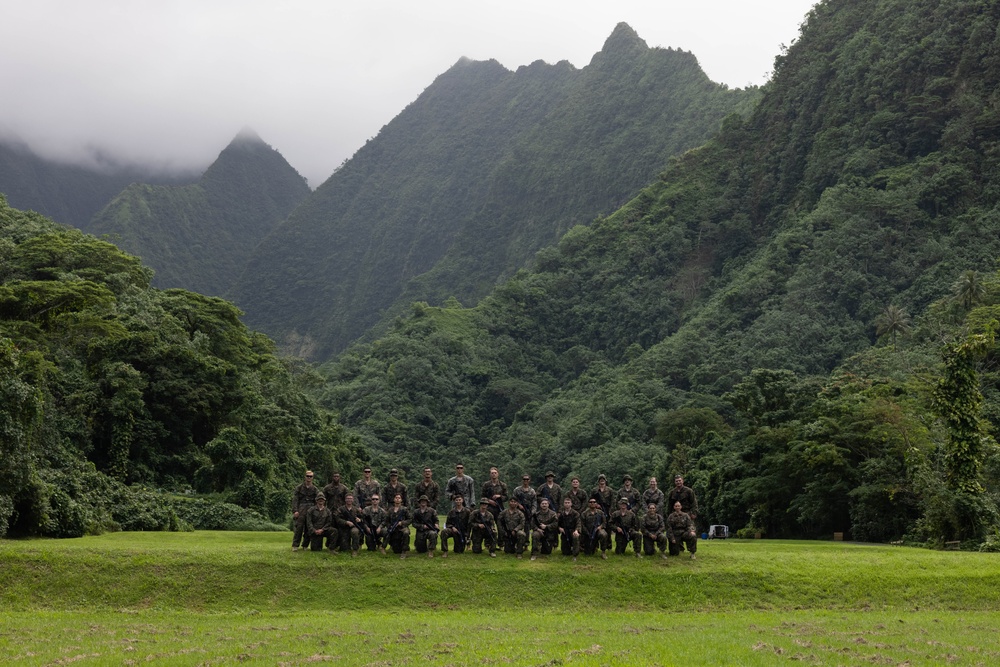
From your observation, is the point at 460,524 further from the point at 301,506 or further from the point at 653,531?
the point at 653,531

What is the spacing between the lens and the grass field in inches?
542

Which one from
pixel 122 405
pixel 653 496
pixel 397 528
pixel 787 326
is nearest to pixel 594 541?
pixel 653 496

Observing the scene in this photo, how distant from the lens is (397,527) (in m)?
21.3

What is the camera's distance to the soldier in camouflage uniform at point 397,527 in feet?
69.6

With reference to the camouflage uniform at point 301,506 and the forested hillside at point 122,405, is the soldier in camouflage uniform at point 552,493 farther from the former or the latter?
the forested hillside at point 122,405

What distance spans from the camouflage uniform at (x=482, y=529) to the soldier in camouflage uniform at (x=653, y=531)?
3.30 m

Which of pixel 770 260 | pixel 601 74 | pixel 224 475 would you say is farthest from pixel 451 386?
pixel 601 74

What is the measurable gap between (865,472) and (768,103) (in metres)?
87.3

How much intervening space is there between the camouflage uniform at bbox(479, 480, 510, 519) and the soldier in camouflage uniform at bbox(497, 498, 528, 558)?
0.63 ft

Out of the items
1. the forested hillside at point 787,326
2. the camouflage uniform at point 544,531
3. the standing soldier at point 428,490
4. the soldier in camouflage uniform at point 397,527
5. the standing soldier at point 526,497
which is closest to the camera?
the soldier in camouflage uniform at point 397,527

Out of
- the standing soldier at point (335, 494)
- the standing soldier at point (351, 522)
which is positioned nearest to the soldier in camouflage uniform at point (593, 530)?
the standing soldier at point (351, 522)

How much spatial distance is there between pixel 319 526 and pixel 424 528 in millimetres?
2294

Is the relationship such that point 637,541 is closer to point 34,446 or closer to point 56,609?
point 56,609

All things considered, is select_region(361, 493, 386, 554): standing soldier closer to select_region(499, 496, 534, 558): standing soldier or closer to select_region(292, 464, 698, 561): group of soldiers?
select_region(292, 464, 698, 561): group of soldiers
